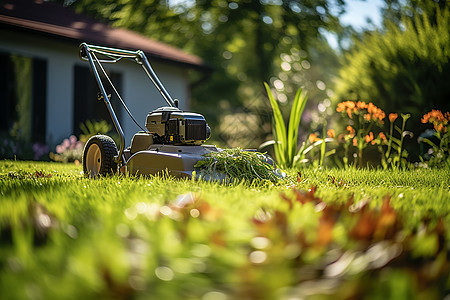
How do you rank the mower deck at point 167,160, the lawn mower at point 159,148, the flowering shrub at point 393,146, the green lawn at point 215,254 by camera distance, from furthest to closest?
the flowering shrub at point 393,146 → the lawn mower at point 159,148 → the mower deck at point 167,160 → the green lawn at point 215,254

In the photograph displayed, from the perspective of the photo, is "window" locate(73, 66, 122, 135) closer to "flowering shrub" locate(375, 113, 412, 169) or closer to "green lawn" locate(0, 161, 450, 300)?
"flowering shrub" locate(375, 113, 412, 169)

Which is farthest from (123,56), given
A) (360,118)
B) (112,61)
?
(360,118)

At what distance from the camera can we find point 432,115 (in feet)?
20.1

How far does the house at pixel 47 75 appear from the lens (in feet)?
30.3

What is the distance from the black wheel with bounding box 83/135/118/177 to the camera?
4957 millimetres

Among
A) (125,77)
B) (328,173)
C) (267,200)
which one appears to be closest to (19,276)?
(267,200)

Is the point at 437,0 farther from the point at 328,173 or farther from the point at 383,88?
the point at 328,173

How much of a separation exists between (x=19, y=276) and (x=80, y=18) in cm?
1223

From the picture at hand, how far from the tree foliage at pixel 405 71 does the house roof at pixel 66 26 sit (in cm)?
471

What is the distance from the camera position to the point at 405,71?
7.95m

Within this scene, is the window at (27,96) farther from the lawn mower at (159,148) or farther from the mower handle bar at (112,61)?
the lawn mower at (159,148)

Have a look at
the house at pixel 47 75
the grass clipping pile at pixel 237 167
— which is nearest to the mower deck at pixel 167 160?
the grass clipping pile at pixel 237 167

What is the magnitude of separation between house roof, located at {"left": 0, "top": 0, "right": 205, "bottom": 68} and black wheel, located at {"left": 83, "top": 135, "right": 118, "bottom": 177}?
4.46 metres

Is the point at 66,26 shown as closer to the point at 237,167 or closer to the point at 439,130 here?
the point at 237,167
